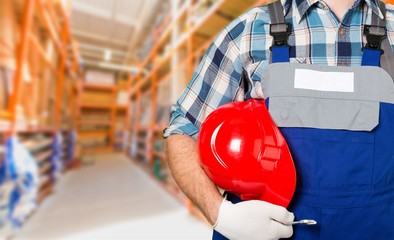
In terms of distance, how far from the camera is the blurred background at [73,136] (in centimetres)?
196

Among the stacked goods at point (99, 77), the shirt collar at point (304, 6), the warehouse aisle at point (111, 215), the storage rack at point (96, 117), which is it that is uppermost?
the stacked goods at point (99, 77)

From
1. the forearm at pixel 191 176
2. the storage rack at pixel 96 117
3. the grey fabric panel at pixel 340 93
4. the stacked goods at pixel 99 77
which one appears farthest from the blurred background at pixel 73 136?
the storage rack at pixel 96 117

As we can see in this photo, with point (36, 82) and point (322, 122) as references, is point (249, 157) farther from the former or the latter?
point (36, 82)

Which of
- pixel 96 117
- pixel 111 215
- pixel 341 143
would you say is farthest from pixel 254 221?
pixel 96 117

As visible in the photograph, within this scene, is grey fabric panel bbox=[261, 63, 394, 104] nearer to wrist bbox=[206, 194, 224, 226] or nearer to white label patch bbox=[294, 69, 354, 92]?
white label patch bbox=[294, 69, 354, 92]

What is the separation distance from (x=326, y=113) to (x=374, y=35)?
0.31 meters

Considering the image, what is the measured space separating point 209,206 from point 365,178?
0.45 meters

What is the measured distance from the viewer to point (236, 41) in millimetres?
787

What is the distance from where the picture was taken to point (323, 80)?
2.10ft

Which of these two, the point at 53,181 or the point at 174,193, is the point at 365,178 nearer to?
the point at 174,193

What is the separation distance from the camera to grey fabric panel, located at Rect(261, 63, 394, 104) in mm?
612

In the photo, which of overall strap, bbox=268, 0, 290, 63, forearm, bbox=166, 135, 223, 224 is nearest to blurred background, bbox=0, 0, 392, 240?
forearm, bbox=166, 135, 223, 224

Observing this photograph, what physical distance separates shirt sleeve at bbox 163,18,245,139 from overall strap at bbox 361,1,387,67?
0.38 meters

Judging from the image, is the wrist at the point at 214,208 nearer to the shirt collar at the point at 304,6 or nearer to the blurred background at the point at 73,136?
the shirt collar at the point at 304,6
